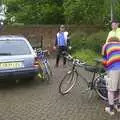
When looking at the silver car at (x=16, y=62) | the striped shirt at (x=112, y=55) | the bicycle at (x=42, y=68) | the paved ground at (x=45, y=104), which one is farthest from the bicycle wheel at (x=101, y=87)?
the bicycle at (x=42, y=68)

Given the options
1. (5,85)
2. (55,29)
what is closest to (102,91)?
(5,85)

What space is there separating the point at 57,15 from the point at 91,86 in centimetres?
2583

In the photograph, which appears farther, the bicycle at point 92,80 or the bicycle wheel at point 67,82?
the bicycle wheel at point 67,82

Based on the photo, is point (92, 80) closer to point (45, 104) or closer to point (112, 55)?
point (45, 104)

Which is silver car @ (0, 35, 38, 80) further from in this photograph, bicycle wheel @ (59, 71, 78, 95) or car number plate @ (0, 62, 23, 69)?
bicycle wheel @ (59, 71, 78, 95)

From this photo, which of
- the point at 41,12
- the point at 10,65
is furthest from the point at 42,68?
the point at 41,12

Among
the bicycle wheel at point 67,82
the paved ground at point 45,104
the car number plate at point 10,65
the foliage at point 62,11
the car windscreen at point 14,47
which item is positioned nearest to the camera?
the paved ground at point 45,104

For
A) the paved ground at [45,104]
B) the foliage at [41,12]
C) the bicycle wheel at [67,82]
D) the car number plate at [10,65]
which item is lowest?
the paved ground at [45,104]

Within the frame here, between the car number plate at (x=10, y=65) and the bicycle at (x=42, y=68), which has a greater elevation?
the car number plate at (x=10, y=65)

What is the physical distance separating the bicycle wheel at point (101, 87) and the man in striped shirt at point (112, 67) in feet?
3.00

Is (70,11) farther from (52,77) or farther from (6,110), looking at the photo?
(6,110)

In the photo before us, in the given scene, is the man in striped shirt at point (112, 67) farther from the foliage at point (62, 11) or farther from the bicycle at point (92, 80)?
the foliage at point (62, 11)

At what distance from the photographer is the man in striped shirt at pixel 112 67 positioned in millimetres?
9750

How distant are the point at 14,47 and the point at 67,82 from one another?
106 inches
